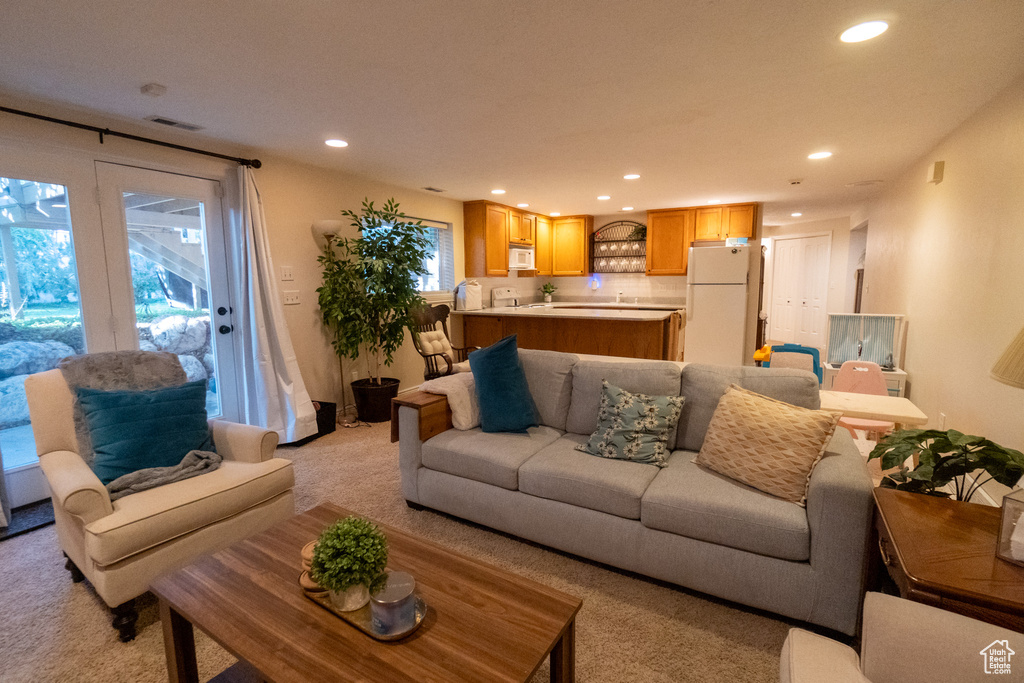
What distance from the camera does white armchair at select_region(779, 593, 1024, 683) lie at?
3.00 feet

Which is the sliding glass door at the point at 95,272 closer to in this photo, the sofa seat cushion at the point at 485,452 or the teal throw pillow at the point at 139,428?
the teal throw pillow at the point at 139,428

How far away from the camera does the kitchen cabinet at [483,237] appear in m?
5.85

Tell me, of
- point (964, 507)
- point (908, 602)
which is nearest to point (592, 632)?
point (908, 602)

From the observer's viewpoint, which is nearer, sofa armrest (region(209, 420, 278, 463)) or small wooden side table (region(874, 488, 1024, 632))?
small wooden side table (region(874, 488, 1024, 632))

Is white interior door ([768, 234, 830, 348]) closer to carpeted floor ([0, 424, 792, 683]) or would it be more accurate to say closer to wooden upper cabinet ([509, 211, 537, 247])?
wooden upper cabinet ([509, 211, 537, 247])

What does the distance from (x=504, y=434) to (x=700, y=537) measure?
1.12 metres

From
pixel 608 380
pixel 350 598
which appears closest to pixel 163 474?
pixel 350 598

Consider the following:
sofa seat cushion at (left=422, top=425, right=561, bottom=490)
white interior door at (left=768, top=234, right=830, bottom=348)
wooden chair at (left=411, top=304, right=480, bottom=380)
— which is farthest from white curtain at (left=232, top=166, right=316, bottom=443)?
white interior door at (left=768, top=234, right=830, bottom=348)

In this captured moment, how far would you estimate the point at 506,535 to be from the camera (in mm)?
2418

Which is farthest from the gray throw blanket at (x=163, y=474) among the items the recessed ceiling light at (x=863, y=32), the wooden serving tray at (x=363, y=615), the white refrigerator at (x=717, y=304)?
the white refrigerator at (x=717, y=304)

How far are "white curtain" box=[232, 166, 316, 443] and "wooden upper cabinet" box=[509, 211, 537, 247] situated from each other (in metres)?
3.51

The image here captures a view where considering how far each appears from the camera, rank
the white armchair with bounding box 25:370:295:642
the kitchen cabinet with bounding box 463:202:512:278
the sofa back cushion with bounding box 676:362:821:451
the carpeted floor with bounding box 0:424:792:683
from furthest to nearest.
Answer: the kitchen cabinet with bounding box 463:202:512:278 < the sofa back cushion with bounding box 676:362:821:451 < the white armchair with bounding box 25:370:295:642 < the carpeted floor with bounding box 0:424:792:683

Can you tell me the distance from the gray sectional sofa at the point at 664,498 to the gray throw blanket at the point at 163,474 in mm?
937

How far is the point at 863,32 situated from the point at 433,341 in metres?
3.85
